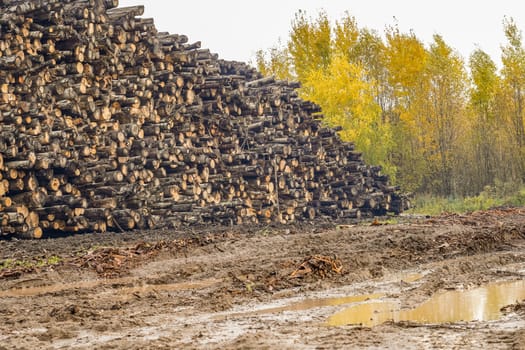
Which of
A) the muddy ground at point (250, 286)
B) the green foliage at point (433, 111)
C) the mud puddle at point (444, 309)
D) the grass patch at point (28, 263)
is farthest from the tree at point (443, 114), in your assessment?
the mud puddle at point (444, 309)

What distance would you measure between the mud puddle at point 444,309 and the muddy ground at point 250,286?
148mm

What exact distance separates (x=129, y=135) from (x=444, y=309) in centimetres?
1510

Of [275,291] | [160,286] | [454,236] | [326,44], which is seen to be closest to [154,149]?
[454,236]

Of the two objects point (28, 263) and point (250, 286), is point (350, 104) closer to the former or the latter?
point (28, 263)

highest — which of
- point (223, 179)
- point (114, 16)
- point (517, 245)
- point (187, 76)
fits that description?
point (114, 16)

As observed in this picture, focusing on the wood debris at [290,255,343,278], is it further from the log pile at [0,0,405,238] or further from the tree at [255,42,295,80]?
the tree at [255,42,295,80]

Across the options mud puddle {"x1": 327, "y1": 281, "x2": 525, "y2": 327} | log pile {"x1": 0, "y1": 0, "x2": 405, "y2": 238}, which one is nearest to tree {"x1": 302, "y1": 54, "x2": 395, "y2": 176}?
log pile {"x1": 0, "y1": 0, "x2": 405, "y2": 238}

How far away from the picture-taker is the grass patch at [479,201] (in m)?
34.1

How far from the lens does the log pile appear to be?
19.8 m

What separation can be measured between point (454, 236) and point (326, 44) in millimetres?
39764

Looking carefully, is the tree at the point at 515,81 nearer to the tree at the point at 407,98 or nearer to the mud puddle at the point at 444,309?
the tree at the point at 407,98

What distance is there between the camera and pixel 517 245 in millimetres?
14938

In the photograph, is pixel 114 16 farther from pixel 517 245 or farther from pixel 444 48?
pixel 444 48

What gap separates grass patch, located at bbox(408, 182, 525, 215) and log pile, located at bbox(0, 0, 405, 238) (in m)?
5.98
